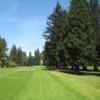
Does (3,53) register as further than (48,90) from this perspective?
Yes

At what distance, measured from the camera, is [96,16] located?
60.7 metres

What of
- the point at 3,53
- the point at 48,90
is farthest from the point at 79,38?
the point at 3,53

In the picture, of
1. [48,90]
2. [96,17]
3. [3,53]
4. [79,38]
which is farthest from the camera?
[3,53]

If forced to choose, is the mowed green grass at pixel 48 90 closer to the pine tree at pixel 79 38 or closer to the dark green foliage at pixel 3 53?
the pine tree at pixel 79 38

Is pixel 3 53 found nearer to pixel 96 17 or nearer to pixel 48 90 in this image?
pixel 96 17

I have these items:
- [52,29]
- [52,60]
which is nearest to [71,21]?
[52,29]

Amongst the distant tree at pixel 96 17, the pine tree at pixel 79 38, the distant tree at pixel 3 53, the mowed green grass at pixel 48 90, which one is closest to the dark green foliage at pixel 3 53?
the distant tree at pixel 3 53

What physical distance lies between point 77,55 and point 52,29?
103 feet

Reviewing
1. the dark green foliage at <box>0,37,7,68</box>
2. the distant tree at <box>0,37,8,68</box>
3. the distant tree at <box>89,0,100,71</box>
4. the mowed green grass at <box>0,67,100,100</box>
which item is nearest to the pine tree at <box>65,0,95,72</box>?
the distant tree at <box>89,0,100,71</box>

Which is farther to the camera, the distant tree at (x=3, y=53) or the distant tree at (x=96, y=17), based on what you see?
the distant tree at (x=3, y=53)

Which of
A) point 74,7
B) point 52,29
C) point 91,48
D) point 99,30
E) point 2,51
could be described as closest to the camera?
point 91,48

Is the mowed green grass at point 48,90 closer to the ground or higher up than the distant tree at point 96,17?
closer to the ground

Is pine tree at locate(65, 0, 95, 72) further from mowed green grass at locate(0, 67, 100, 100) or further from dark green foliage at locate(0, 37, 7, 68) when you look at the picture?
dark green foliage at locate(0, 37, 7, 68)

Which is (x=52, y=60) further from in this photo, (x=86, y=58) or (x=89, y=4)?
(x=86, y=58)
